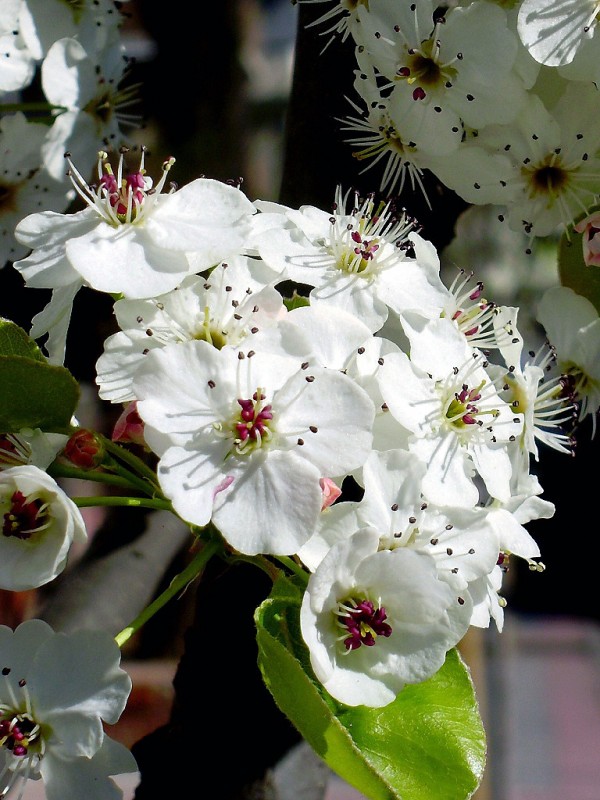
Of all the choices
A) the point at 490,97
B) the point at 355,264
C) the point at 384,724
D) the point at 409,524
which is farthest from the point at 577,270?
the point at 384,724

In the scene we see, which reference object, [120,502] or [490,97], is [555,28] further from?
[120,502]

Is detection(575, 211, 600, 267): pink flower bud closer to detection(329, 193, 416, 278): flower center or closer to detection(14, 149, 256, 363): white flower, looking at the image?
detection(329, 193, 416, 278): flower center

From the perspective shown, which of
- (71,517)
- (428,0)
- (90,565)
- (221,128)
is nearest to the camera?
(71,517)

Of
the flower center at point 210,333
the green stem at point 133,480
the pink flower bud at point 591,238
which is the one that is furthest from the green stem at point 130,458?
the pink flower bud at point 591,238

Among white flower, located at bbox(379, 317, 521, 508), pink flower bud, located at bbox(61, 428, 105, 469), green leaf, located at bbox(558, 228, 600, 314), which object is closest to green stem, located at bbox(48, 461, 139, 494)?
pink flower bud, located at bbox(61, 428, 105, 469)

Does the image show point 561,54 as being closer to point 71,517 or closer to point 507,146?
point 507,146

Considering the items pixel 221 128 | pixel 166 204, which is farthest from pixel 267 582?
pixel 221 128
